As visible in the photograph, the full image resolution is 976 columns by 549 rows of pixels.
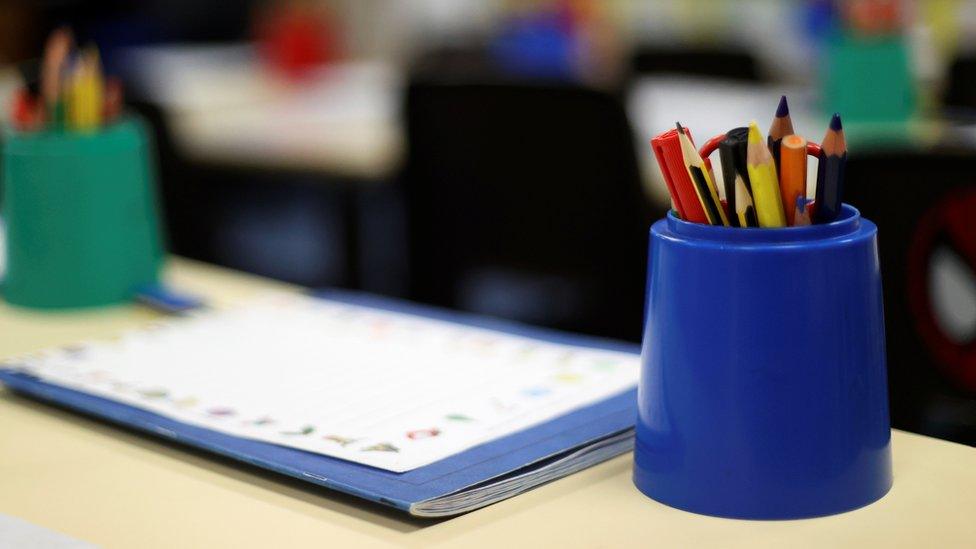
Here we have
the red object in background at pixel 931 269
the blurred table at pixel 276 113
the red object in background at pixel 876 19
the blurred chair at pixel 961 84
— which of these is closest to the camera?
the red object in background at pixel 931 269

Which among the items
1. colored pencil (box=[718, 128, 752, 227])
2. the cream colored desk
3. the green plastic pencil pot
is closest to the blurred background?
the cream colored desk

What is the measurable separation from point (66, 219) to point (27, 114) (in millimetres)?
111

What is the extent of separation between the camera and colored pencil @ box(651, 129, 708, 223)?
0.69 m

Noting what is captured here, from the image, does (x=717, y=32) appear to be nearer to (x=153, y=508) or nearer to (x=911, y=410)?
(x=911, y=410)

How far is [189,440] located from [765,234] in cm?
38

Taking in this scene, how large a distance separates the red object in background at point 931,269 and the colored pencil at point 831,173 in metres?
0.44

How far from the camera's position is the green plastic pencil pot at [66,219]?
3.82ft

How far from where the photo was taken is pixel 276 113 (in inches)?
110

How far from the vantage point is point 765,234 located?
0.67 meters

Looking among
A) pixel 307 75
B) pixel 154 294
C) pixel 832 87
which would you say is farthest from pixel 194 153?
pixel 154 294

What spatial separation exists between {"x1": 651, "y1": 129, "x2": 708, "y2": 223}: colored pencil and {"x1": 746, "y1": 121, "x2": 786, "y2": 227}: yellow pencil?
33 mm

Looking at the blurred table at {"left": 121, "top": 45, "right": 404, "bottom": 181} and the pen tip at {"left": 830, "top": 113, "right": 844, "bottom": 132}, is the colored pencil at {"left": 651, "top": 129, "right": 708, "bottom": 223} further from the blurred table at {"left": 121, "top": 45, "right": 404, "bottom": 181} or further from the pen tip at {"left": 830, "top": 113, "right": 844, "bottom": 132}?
the blurred table at {"left": 121, "top": 45, "right": 404, "bottom": 181}

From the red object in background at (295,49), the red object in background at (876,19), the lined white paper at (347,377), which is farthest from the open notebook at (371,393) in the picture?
the red object in background at (295,49)

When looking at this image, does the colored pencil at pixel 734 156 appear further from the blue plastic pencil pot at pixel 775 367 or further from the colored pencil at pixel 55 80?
the colored pencil at pixel 55 80
